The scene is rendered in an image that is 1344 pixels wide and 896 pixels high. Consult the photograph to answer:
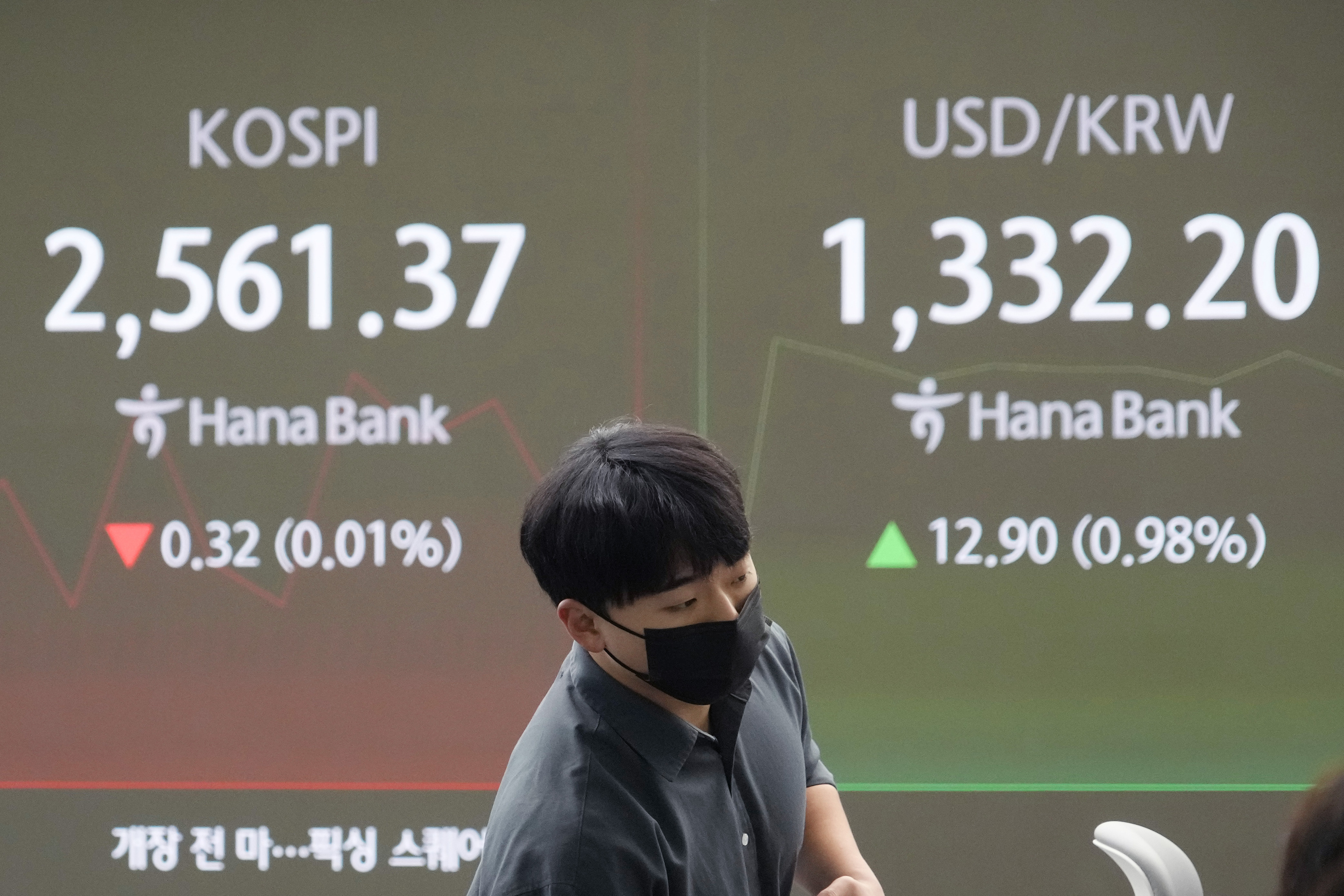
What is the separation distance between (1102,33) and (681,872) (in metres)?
→ 1.85

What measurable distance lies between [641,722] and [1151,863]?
59 centimetres

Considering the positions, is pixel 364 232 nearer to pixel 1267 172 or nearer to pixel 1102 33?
pixel 1102 33

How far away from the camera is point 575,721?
3.46 ft

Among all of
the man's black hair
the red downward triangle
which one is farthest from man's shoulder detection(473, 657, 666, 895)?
the red downward triangle

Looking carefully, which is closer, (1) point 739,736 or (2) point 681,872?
(2) point 681,872

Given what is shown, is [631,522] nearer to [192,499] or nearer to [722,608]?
[722,608]

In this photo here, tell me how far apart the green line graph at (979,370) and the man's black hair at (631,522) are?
1.13 m

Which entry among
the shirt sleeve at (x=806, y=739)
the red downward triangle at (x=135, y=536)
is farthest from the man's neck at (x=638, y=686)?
the red downward triangle at (x=135, y=536)

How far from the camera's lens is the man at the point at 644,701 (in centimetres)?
99

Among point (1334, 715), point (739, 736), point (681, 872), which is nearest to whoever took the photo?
point (681, 872)

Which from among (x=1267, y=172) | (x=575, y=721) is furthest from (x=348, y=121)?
(x=1267, y=172)

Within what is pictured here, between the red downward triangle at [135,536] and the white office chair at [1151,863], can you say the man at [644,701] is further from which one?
the red downward triangle at [135,536]

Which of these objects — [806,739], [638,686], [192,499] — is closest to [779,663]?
[806,739]

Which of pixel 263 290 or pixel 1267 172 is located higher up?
pixel 1267 172
